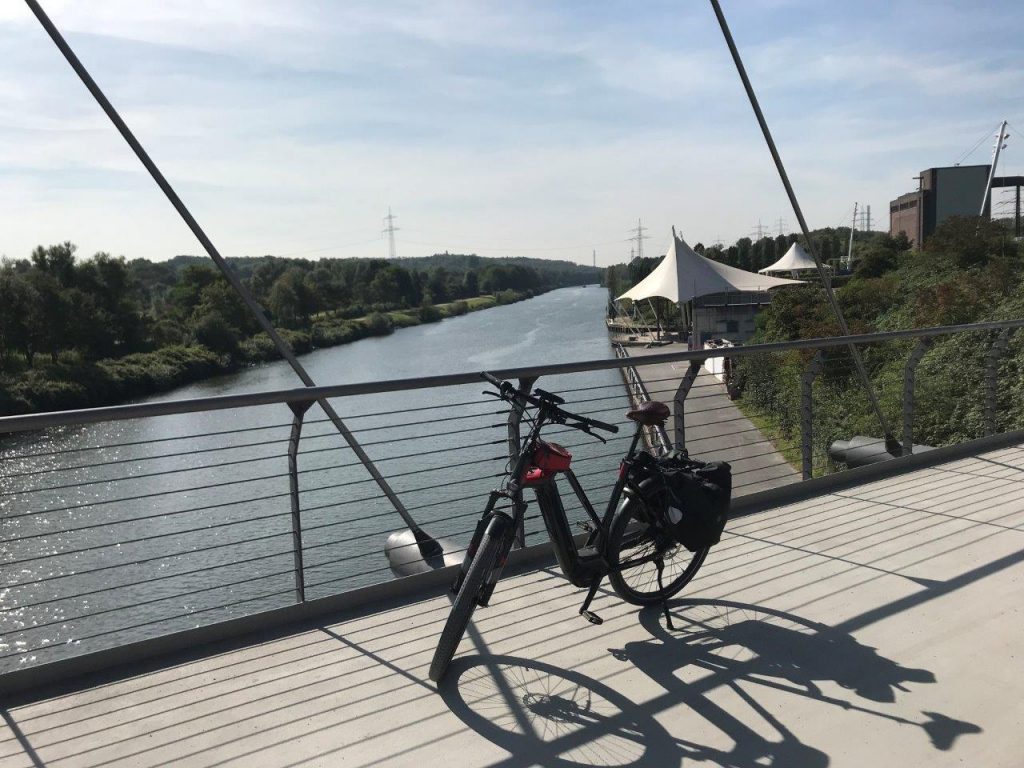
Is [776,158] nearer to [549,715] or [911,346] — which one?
[549,715]

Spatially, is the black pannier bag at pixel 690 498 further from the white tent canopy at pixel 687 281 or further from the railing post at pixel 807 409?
the white tent canopy at pixel 687 281

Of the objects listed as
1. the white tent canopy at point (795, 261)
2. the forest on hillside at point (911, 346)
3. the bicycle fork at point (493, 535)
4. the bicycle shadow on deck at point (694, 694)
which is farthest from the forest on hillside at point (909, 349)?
the white tent canopy at point (795, 261)

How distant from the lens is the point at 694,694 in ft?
8.34

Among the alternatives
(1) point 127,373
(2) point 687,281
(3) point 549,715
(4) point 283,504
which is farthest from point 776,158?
(1) point 127,373

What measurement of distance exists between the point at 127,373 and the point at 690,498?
33680 mm

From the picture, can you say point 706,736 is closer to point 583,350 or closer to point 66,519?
point 66,519

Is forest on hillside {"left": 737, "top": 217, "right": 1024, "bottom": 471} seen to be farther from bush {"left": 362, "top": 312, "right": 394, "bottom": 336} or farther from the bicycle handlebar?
bush {"left": 362, "top": 312, "right": 394, "bottom": 336}

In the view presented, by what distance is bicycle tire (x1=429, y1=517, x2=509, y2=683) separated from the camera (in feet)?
8.35

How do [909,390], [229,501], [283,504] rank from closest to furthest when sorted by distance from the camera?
[909,390] → [229,501] → [283,504]

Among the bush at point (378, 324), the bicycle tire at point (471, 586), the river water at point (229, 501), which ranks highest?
the bicycle tire at point (471, 586)

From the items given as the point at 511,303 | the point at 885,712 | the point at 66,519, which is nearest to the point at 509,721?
the point at 885,712

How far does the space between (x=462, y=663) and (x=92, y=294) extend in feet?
144

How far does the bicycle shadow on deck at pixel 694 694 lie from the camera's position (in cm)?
224

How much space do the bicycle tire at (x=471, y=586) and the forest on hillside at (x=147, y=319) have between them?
26.1 metres
